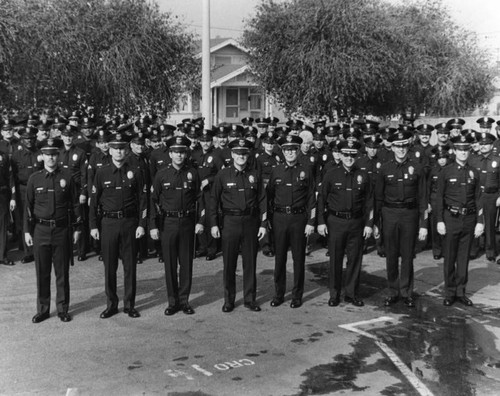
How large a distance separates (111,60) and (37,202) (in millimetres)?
11147

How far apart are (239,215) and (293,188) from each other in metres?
0.76

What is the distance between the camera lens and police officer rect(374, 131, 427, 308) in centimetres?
838

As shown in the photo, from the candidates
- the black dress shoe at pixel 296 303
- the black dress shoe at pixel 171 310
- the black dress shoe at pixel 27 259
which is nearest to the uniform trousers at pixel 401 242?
the black dress shoe at pixel 296 303

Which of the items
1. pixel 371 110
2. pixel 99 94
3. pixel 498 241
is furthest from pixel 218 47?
Result: pixel 498 241

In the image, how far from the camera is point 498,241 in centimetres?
1223

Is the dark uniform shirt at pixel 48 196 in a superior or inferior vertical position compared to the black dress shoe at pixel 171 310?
superior

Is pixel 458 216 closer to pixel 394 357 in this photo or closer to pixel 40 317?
pixel 394 357

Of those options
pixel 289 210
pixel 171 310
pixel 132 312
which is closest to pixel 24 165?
pixel 132 312

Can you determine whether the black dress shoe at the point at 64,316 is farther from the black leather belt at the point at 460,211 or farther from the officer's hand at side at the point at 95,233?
the black leather belt at the point at 460,211

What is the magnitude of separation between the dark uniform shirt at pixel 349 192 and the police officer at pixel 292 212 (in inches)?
8.3

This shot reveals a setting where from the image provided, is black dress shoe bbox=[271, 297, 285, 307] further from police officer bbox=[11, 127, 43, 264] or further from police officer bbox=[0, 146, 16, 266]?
police officer bbox=[0, 146, 16, 266]

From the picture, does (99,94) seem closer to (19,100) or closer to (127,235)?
(19,100)

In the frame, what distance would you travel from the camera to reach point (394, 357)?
21.3 feet

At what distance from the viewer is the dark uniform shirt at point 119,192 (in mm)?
7781
